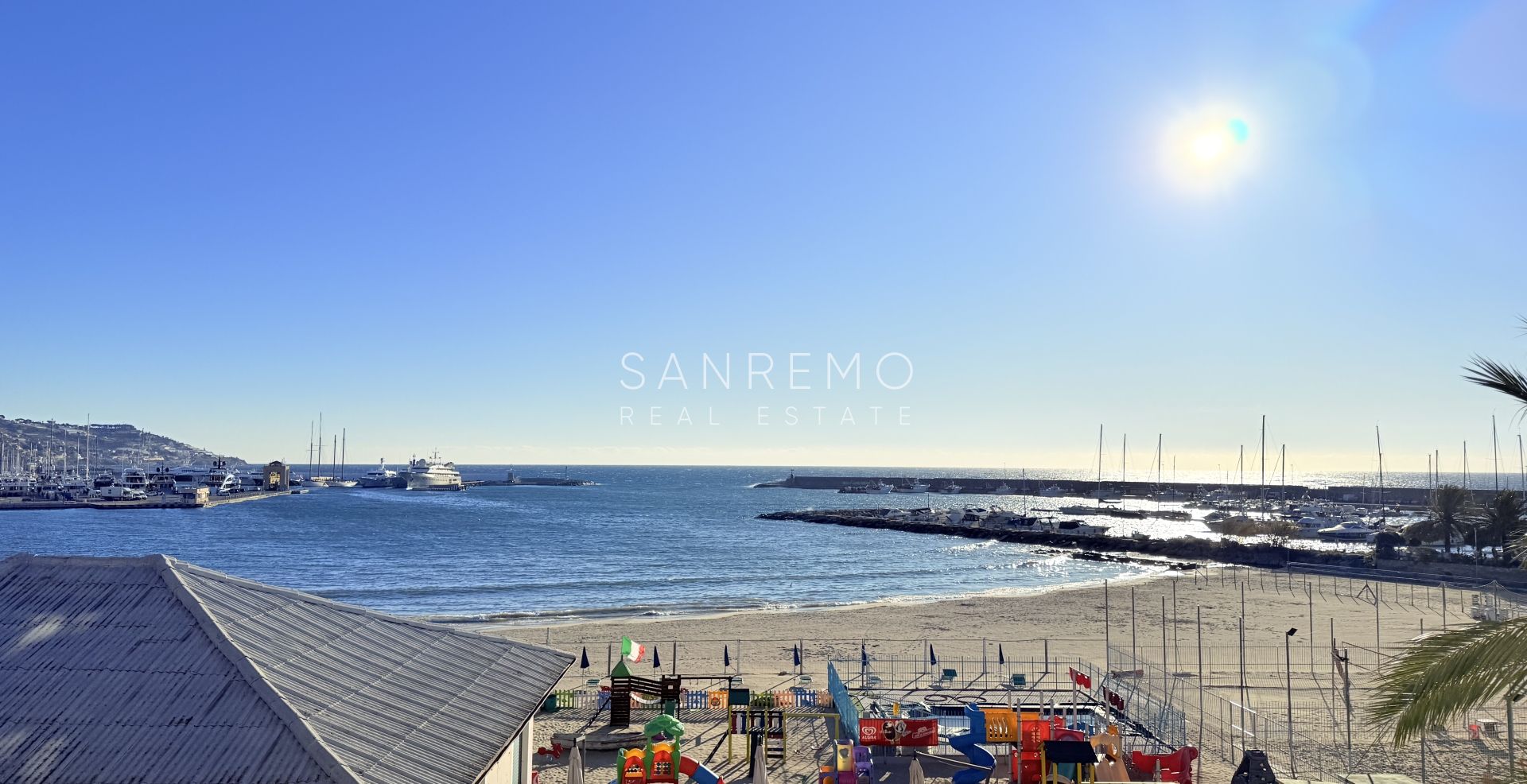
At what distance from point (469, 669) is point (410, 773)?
282cm

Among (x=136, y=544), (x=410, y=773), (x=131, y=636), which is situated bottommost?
(x=136, y=544)

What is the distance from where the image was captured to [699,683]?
84.1ft

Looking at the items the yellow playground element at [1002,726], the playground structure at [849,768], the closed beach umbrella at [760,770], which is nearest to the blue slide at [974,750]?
the yellow playground element at [1002,726]

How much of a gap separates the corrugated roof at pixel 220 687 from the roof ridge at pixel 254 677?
15 mm

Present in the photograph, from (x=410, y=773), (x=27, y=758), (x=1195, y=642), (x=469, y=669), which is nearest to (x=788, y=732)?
(x=469, y=669)

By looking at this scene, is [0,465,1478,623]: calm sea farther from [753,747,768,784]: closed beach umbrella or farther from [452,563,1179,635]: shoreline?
[753,747,768,784]: closed beach umbrella

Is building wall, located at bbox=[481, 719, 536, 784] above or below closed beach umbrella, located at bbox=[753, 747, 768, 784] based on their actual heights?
above

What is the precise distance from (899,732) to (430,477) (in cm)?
18581

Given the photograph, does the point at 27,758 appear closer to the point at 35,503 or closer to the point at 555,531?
the point at 555,531

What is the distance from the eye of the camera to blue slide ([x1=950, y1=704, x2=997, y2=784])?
15.4m

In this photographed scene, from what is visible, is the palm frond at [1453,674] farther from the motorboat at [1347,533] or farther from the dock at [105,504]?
the dock at [105,504]

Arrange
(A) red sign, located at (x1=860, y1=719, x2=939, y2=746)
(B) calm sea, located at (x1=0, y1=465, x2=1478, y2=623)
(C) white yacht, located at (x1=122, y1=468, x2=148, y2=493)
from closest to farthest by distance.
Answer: (A) red sign, located at (x1=860, y1=719, x2=939, y2=746)
(B) calm sea, located at (x1=0, y1=465, x2=1478, y2=623)
(C) white yacht, located at (x1=122, y1=468, x2=148, y2=493)

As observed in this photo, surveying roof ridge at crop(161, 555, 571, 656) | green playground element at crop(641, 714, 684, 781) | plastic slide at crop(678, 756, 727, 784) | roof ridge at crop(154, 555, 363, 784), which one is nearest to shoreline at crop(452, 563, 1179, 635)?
green playground element at crop(641, 714, 684, 781)

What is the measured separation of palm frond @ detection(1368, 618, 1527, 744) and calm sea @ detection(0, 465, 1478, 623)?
37.3 meters
